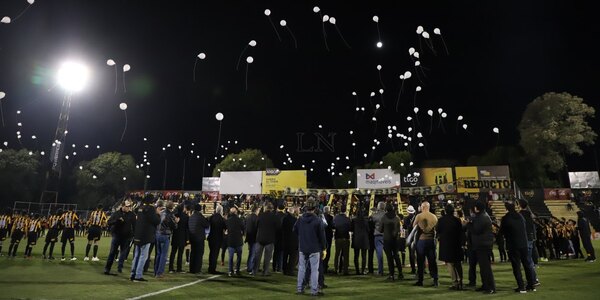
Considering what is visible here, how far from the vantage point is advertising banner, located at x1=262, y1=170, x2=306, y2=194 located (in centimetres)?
4756

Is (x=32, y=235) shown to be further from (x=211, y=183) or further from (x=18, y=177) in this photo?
(x=211, y=183)

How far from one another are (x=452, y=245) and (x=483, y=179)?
134ft

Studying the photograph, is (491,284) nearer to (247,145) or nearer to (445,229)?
(445,229)

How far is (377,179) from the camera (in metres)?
48.0

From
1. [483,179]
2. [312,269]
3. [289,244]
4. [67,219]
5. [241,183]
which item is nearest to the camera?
[312,269]

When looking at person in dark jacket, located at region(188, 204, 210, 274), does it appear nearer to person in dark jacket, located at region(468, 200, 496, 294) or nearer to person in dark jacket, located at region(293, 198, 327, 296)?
person in dark jacket, located at region(293, 198, 327, 296)

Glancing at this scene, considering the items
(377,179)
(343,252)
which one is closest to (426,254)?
(343,252)

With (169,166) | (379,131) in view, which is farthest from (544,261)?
(169,166)

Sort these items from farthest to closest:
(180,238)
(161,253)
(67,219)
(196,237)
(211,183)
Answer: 1. (211,183)
2. (67,219)
3. (180,238)
4. (196,237)
5. (161,253)

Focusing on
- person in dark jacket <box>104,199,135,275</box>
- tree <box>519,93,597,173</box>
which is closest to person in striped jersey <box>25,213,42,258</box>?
person in dark jacket <box>104,199,135,275</box>

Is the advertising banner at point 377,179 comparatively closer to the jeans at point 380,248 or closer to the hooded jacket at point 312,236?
the jeans at point 380,248

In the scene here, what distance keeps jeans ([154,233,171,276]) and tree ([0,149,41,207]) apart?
47.7 meters

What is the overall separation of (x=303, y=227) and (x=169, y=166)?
72.2 m

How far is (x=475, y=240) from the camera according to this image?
310 inches
